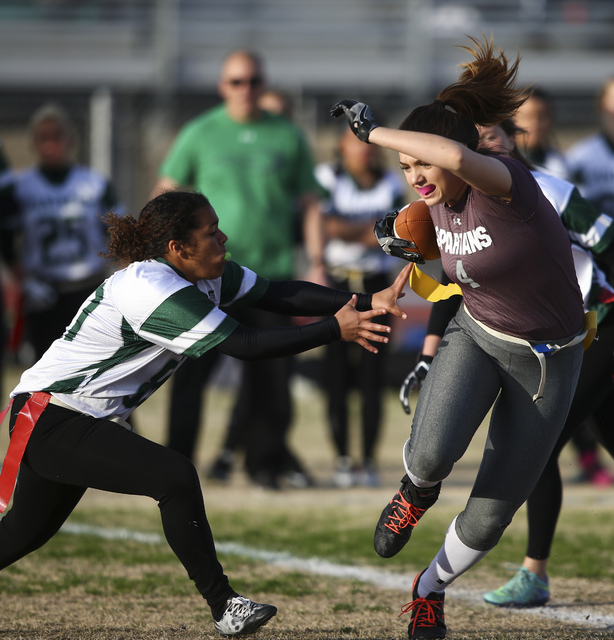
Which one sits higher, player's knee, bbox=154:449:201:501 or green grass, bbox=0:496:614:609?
player's knee, bbox=154:449:201:501

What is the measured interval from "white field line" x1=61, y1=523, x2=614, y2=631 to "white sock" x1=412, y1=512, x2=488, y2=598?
1.87ft

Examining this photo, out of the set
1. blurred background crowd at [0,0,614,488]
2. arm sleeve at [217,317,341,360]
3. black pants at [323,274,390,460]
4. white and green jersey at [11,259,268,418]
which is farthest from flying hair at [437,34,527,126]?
blurred background crowd at [0,0,614,488]

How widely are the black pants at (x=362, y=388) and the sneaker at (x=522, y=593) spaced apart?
2.66 m

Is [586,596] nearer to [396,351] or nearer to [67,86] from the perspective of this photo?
[396,351]

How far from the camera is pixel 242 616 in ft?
11.2

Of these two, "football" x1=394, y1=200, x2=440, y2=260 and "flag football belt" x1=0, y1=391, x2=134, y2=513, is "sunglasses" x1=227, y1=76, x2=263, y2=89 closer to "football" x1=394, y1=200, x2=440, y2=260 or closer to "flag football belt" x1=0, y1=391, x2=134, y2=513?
"football" x1=394, y1=200, x2=440, y2=260

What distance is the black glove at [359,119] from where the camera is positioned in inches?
125

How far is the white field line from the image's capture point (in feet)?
12.8

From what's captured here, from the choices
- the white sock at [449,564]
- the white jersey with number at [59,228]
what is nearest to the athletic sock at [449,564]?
the white sock at [449,564]

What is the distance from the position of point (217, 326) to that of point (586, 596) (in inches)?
82.5

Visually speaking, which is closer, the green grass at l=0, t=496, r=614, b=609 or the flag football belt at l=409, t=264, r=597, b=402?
the flag football belt at l=409, t=264, r=597, b=402

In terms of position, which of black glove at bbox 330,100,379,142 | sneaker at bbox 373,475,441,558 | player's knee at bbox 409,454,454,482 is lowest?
sneaker at bbox 373,475,441,558

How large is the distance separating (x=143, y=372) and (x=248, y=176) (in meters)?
3.17

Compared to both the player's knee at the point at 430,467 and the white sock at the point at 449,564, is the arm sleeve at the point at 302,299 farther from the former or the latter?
the white sock at the point at 449,564
